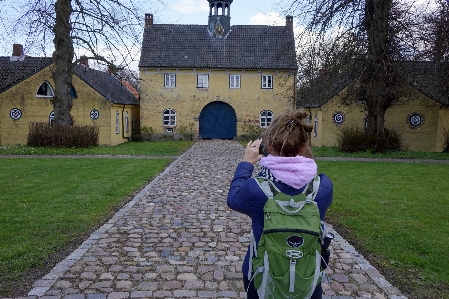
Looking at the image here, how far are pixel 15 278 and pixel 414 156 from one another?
18499 millimetres

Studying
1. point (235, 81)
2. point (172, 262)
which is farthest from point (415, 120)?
point (172, 262)

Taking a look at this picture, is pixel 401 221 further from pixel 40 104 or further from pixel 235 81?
pixel 235 81

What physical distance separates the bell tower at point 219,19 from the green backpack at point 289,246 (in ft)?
118

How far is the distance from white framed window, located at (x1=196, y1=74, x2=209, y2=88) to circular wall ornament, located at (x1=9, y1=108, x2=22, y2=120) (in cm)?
1303

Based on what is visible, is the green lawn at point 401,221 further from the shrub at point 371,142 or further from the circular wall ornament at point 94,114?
the circular wall ornament at point 94,114

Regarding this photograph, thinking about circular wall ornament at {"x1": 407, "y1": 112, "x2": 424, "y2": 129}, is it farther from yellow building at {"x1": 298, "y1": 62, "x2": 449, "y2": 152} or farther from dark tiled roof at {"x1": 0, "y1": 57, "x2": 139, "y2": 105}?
dark tiled roof at {"x1": 0, "y1": 57, "x2": 139, "y2": 105}

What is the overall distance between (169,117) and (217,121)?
3.77 m

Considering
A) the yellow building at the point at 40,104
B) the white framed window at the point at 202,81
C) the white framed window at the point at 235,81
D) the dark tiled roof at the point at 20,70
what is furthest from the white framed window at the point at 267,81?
the dark tiled roof at the point at 20,70

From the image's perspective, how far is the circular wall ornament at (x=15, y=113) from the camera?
29.7 metres

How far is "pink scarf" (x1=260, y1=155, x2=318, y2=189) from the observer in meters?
2.48

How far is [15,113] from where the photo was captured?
29734 mm

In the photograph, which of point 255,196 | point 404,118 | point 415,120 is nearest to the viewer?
point 255,196

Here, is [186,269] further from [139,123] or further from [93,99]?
[139,123]

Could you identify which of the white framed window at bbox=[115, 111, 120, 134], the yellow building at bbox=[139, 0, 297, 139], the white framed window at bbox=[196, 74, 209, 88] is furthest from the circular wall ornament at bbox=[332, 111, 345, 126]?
the white framed window at bbox=[115, 111, 120, 134]
